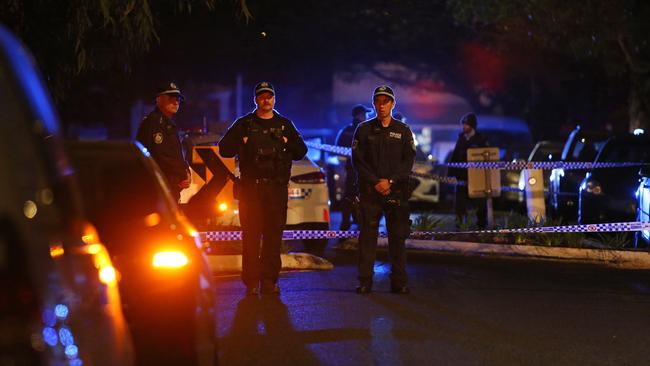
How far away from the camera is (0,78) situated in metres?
2.83

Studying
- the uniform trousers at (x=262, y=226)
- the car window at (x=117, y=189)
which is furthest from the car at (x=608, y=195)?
the car window at (x=117, y=189)

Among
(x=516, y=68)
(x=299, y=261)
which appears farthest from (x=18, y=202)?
(x=516, y=68)

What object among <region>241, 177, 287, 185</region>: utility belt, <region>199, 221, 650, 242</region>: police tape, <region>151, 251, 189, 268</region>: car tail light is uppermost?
<region>241, 177, 287, 185</region>: utility belt

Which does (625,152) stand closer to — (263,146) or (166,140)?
(263,146)

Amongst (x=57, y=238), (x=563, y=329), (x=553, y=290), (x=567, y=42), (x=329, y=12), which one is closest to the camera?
(x=57, y=238)

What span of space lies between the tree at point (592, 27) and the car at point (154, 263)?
16392mm

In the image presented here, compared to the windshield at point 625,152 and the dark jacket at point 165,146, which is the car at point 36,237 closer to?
the dark jacket at point 165,146

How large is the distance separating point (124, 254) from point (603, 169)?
10.7 m

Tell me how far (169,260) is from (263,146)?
4.23m

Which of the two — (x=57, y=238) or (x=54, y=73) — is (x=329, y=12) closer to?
(x=54, y=73)

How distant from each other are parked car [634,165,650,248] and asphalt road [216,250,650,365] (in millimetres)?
1547

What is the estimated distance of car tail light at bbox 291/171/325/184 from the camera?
11.9 meters

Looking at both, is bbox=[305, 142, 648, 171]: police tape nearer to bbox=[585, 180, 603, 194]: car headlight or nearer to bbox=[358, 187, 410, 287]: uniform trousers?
bbox=[585, 180, 603, 194]: car headlight

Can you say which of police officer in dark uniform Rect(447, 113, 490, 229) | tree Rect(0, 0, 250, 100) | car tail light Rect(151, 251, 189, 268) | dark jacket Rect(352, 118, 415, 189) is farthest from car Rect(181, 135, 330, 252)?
car tail light Rect(151, 251, 189, 268)
